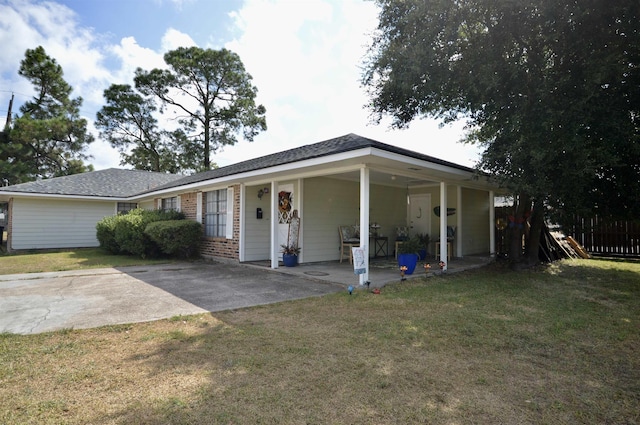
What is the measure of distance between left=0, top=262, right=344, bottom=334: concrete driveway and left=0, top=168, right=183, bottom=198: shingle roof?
304 inches

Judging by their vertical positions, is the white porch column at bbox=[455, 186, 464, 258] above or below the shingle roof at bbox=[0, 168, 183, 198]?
below

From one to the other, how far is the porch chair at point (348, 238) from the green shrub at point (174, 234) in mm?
4369

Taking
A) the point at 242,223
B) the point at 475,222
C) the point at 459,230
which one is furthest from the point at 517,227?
the point at 242,223

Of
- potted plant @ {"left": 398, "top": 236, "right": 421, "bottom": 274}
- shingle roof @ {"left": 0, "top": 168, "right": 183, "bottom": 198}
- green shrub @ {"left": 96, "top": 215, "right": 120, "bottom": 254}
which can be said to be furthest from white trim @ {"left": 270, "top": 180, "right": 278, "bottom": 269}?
shingle roof @ {"left": 0, "top": 168, "right": 183, "bottom": 198}

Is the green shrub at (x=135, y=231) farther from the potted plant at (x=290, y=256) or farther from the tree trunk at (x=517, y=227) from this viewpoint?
the tree trunk at (x=517, y=227)

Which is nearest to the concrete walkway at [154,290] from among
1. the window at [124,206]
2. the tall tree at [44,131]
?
the window at [124,206]

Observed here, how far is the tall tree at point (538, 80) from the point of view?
550 centimetres

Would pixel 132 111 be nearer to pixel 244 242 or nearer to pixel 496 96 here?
pixel 244 242

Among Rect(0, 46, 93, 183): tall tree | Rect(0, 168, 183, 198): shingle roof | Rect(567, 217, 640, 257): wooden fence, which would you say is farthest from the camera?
Rect(0, 46, 93, 183): tall tree

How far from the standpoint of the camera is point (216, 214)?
10.6 metres

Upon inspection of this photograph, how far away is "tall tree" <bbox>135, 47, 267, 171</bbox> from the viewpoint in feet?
82.7

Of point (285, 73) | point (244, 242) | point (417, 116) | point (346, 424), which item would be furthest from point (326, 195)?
point (346, 424)

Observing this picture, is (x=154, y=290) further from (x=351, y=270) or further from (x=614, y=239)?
(x=614, y=239)

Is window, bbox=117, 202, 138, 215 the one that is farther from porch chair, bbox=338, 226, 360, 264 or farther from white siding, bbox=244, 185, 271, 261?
porch chair, bbox=338, 226, 360, 264
